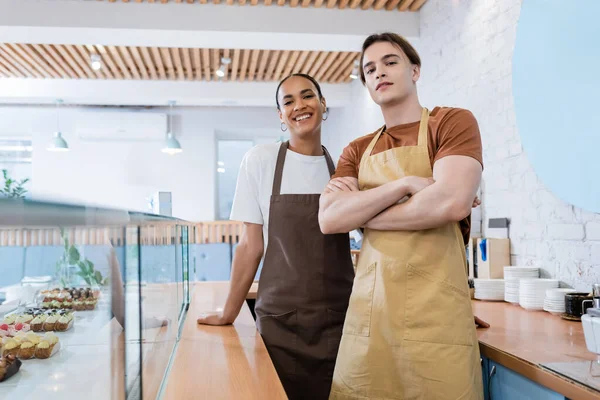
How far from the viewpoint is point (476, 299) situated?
277cm

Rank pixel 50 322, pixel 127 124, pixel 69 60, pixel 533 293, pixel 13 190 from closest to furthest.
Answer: pixel 50 322 → pixel 533 293 → pixel 13 190 → pixel 69 60 → pixel 127 124

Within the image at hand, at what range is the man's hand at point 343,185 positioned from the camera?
1625 mm

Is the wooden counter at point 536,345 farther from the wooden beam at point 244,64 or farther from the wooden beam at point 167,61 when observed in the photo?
the wooden beam at point 167,61

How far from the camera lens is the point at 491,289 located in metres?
2.72

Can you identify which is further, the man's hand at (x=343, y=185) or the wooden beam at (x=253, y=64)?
the wooden beam at (x=253, y=64)

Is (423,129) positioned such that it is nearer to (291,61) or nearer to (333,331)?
(333,331)

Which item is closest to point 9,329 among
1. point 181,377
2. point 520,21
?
point 181,377

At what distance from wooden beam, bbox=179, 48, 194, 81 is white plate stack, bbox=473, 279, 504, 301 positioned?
5.10 metres

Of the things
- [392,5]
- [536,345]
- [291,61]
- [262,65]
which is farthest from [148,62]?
[536,345]

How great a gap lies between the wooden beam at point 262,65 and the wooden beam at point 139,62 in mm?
1592

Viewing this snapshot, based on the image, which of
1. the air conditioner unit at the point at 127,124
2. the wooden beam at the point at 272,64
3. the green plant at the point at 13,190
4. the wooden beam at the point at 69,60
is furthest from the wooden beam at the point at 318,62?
Result: the green plant at the point at 13,190

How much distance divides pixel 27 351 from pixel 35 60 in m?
7.40

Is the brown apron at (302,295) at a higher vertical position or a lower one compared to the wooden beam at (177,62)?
lower

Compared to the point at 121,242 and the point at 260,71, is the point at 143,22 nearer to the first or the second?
the point at 260,71
